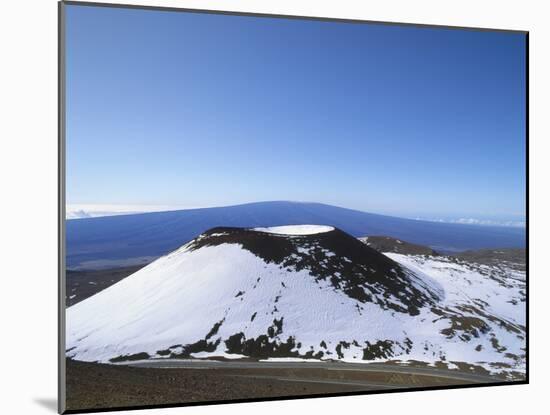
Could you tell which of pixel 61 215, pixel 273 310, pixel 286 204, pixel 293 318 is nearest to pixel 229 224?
pixel 286 204

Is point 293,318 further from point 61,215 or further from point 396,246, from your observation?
point 61,215

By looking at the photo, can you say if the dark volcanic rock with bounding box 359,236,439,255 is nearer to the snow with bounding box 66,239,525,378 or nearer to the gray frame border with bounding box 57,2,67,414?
the snow with bounding box 66,239,525,378

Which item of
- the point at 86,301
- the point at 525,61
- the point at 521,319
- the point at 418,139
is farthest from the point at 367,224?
the point at 86,301

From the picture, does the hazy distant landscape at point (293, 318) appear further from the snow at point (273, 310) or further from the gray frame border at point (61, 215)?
the gray frame border at point (61, 215)

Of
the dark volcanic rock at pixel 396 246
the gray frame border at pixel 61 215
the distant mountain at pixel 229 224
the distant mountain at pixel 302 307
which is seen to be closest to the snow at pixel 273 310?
the distant mountain at pixel 302 307

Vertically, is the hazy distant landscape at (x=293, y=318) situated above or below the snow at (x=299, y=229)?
below

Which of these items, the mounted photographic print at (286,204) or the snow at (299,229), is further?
the snow at (299,229)

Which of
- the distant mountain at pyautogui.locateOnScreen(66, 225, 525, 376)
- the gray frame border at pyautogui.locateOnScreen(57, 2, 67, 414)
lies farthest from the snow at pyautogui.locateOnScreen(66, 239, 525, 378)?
the gray frame border at pyautogui.locateOnScreen(57, 2, 67, 414)
